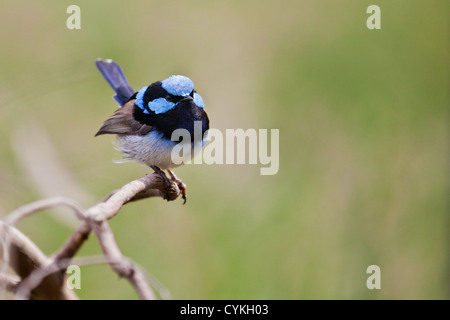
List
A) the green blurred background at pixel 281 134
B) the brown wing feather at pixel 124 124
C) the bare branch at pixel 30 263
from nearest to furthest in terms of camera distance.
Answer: the bare branch at pixel 30 263
the brown wing feather at pixel 124 124
the green blurred background at pixel 281 134

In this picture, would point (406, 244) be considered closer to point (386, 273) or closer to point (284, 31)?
point (386, 273)

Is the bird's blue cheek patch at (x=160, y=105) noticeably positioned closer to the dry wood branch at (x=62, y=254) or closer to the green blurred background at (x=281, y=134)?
the green blurred background at (x=281, y=134)

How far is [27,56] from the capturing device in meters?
5.33

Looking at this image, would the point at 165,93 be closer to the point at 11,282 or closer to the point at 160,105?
the point at 160,105

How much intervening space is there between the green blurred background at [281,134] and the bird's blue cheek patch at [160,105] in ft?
1.43

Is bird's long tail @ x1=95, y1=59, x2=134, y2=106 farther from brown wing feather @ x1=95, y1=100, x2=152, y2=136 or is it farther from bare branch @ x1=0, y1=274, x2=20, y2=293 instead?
bare branch @ x1=0, y1=274, x2=20, y2=293

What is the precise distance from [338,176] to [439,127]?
1002mm

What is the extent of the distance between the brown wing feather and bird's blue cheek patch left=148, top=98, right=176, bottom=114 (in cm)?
11

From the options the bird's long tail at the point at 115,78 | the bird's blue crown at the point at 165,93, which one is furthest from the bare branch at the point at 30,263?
the bird's long tail at the point at 115,78

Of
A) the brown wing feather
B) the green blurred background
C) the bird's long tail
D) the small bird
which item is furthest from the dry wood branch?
the bird's long tail

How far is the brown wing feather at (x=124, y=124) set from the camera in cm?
318

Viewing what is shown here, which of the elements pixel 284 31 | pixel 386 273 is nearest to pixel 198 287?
pixel 386 273

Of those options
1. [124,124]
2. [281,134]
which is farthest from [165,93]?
[281,134]

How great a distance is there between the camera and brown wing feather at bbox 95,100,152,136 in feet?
10.4
